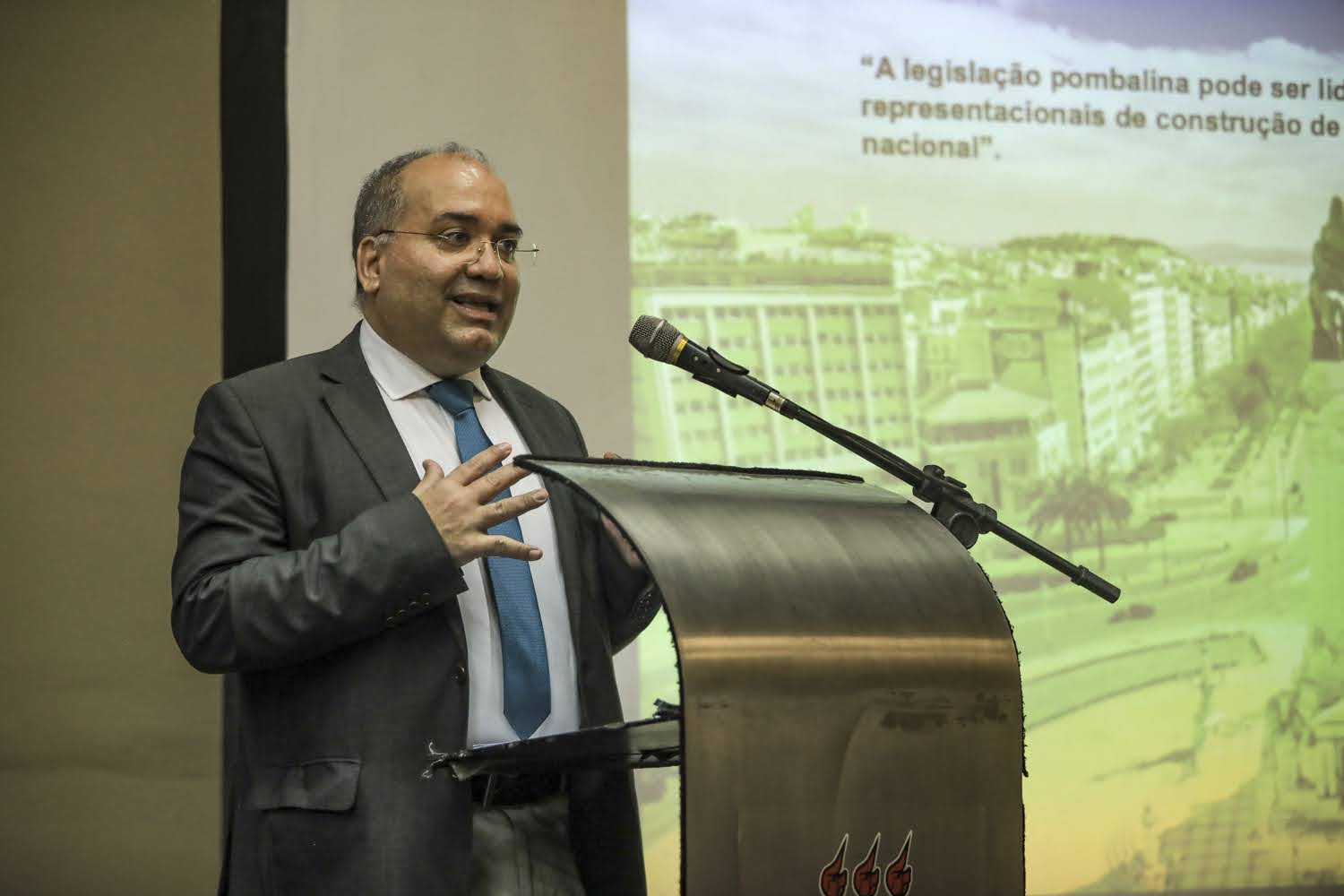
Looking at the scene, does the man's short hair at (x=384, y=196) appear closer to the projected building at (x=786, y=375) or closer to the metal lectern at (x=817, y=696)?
the metal lectern at (x=817, y=696)

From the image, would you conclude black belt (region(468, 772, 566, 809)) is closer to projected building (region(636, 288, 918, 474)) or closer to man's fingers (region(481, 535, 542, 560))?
man's fingers (region(481, 535, 542, 560))

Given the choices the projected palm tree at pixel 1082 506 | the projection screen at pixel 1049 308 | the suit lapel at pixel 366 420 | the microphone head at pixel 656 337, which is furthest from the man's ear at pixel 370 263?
the projected palm tree at pixel 1082 506

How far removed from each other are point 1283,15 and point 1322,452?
1.23 m

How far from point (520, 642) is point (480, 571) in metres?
0.11

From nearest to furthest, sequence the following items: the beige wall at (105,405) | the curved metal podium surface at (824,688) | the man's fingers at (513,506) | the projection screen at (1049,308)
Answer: the curved metal podium surface at (824,688)
the man's fingers at (513,506)
the beige wall at (105,405)
the projection screen at (1049,308)

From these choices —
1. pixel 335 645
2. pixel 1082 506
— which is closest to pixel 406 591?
pixel 335 645

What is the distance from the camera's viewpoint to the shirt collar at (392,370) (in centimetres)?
208

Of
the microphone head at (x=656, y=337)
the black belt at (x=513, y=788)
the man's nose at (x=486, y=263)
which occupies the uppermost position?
the man's nose at (x=486, y=263)

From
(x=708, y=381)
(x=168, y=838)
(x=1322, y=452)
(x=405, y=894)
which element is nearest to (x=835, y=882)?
(x=405, y=894)

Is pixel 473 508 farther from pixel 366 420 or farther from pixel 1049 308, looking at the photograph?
pixel 1049 308

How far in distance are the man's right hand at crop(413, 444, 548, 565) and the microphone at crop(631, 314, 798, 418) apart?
1.10ft

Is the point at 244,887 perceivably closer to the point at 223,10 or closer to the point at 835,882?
the point at 835,882

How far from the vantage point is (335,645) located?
5.82 feet

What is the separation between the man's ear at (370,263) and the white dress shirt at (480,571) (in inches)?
2.4
